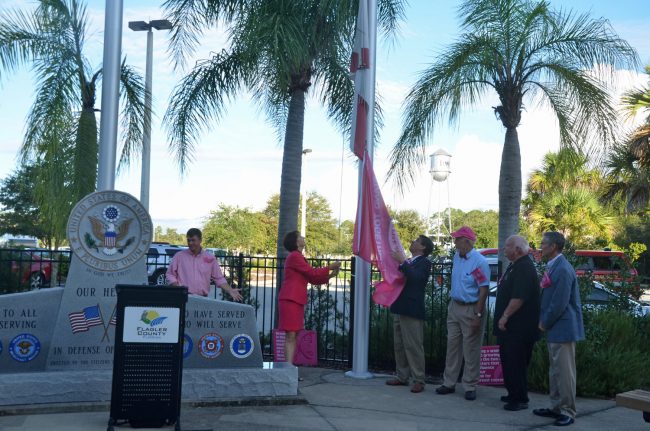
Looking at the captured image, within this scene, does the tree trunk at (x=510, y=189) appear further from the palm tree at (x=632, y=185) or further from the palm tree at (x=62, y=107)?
the palm tree at (x=632, y=185)

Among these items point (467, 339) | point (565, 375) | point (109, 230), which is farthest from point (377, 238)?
point (109, 230)

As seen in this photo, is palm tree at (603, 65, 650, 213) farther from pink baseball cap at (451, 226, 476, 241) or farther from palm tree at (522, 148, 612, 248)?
pink baseball cap at (451, 226, 476, 241)

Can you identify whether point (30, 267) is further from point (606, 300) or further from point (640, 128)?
point (640, 128)

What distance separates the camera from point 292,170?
11383mm

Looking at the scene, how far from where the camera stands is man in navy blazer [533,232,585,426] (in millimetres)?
7035

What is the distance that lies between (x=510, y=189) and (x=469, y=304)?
3.45 m

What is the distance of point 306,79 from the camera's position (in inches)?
465

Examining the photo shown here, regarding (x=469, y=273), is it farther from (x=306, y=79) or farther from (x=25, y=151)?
(x=25, y=151)

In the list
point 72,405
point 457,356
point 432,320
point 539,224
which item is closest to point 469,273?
point 457,356

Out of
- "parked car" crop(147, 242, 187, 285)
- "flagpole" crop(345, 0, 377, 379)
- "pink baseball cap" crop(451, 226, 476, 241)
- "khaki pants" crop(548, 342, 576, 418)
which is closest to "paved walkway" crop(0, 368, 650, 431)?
"khaki pants" crop(548, 342, 576, 418)

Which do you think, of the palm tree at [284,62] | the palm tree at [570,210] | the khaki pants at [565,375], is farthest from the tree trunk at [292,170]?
the palm tree at [570,210]

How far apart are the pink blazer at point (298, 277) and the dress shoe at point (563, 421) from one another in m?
2.85

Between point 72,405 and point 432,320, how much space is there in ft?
16.0

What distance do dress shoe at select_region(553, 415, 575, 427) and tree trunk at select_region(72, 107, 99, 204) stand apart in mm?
7487
